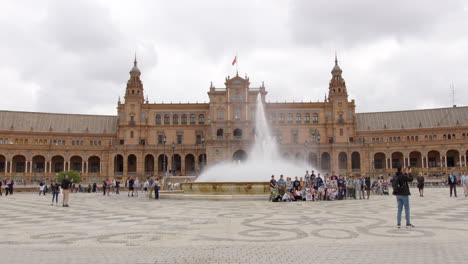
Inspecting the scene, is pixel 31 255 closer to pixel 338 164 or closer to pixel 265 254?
pixel 265 254

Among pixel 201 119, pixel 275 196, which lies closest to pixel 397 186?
pixel 275 196

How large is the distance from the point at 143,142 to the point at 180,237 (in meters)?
76.1

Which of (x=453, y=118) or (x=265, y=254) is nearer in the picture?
(x=265, y=254)

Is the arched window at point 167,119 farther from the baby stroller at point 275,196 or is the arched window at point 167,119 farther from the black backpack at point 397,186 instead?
the black backpack at point 397,186

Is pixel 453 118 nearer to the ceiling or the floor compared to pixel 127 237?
nearer to the ceiling

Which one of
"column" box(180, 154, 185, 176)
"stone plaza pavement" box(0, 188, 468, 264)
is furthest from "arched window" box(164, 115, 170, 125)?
"stone plaza pavement" box(0, 188, 468, 264)

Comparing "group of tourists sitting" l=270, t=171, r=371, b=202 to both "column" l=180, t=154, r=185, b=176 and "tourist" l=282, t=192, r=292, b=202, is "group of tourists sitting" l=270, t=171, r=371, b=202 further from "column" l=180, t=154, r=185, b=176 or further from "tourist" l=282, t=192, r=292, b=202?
"column" l=180, t=154, r=185, b=176

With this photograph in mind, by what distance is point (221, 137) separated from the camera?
255 ft

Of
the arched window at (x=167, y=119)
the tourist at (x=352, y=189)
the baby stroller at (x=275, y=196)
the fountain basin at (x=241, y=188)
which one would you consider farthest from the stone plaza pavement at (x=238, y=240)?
the arched window at (x=167, y=119)

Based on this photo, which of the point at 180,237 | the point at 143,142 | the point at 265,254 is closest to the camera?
the point at 265,254

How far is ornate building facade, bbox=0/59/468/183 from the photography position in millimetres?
78625

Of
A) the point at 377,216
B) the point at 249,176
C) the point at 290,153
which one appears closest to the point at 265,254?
the point at 377,216

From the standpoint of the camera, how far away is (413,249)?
8445 mm

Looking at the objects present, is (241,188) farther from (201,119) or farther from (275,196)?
(201,119)
